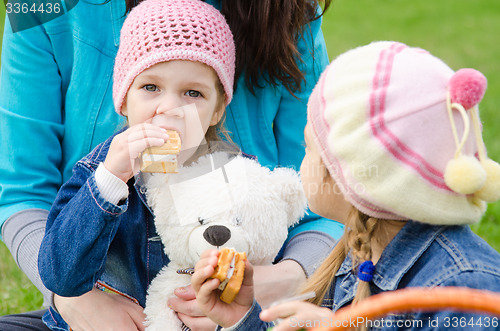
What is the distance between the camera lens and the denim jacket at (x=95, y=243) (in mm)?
1495

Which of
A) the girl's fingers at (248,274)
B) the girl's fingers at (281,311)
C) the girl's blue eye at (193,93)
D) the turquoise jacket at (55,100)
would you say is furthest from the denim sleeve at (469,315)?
the girl's blue eye at (193,93)

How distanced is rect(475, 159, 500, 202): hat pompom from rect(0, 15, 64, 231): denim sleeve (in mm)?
1177

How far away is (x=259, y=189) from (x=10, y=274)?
1.65m

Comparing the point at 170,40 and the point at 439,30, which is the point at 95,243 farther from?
the point at 439,30

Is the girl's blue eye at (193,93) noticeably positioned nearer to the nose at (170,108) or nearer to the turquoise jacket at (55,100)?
the nose at (170,108)

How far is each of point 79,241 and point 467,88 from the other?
91cm

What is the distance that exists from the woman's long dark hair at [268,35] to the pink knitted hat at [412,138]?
0.54 m

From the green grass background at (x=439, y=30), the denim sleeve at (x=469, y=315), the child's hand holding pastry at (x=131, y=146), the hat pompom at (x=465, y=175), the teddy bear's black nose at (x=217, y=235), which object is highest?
the hat pompom at (x=465, y=175)

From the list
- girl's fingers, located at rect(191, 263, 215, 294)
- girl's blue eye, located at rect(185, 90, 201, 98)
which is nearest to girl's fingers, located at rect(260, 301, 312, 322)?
girl's fingers, located at rect(191, 263, 215, 294)

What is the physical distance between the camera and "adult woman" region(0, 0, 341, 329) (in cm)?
180

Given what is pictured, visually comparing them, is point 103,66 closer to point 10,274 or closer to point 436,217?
point 436,217

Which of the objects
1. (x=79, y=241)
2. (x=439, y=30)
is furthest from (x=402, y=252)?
(x=439, y=30)

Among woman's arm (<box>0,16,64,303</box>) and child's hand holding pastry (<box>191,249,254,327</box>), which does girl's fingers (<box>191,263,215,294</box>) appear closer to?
child's hand holding pastry (<box>191,249,254,327</box>)

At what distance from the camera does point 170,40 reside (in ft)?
5.23
